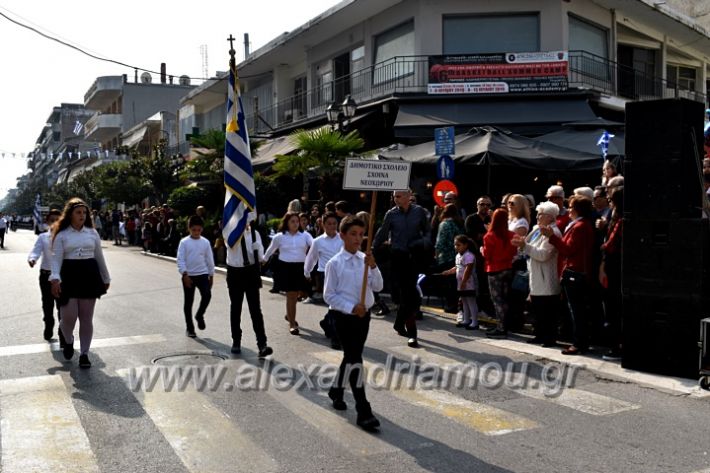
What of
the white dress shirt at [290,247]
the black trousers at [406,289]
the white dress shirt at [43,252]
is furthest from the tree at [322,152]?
the white dress shirt at [43,252]

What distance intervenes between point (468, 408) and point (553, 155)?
942 cm

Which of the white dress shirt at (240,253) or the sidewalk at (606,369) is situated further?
the white dress shirt at (240,253)

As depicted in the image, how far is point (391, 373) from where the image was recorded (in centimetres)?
730

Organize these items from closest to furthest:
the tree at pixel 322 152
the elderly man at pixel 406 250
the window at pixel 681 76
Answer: the elderly man at pixel 406 250
the tree at pixel 322 152
the window at pixel 681 76

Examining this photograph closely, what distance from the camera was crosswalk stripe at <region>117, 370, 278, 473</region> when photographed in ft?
15.4

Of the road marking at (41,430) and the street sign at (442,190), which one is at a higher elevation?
the street sign at (442,190)

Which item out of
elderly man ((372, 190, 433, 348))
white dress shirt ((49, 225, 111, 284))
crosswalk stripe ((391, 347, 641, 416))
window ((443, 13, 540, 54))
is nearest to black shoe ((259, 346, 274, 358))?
elderly man ((372, 190, 433, 348))

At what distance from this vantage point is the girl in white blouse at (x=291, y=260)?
9930 mm

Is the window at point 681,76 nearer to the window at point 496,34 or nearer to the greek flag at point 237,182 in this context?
the window at point 496,34

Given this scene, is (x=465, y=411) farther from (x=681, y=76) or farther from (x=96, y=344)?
(x=681, y=76)

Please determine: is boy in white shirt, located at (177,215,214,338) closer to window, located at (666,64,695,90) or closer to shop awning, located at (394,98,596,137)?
shop awning, located at (394,98,596,137)

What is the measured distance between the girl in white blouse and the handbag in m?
2.96

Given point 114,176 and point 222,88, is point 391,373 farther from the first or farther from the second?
point 114,176

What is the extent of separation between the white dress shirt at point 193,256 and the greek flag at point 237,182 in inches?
40.6
